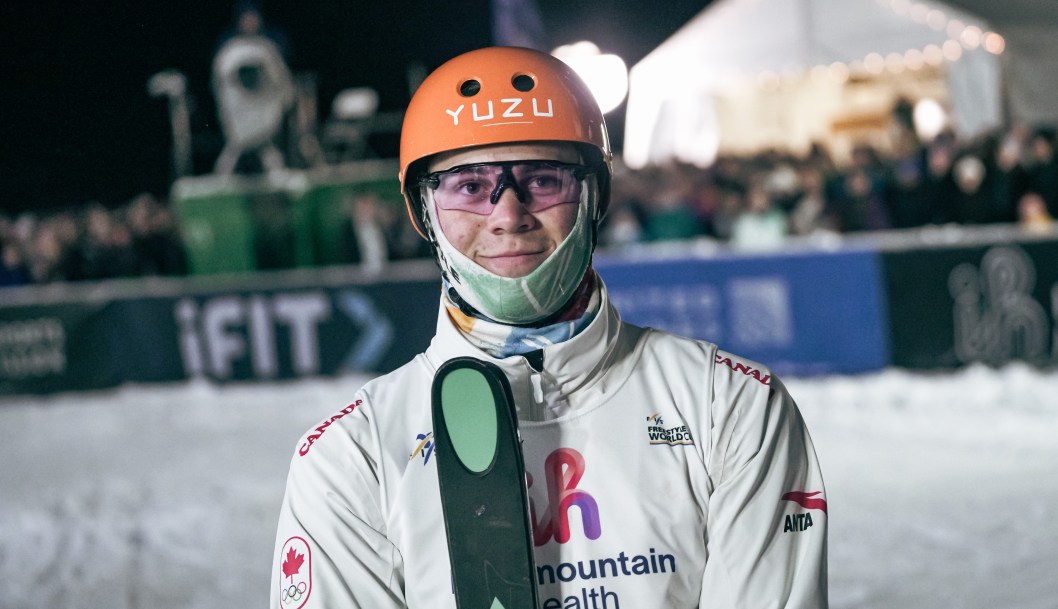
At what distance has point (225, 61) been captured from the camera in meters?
10.2

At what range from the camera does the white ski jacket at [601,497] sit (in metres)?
1.71

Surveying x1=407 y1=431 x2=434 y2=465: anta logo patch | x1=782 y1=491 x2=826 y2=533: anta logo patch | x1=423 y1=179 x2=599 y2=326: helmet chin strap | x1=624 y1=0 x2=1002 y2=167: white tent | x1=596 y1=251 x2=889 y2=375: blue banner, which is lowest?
x1=596 y1=251 x2=889 y2=375: blue banner

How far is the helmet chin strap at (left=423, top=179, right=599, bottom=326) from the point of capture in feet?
6.05

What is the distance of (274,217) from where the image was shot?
1082cm

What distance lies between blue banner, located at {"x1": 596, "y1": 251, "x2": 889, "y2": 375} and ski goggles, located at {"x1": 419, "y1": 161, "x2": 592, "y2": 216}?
21.8ft

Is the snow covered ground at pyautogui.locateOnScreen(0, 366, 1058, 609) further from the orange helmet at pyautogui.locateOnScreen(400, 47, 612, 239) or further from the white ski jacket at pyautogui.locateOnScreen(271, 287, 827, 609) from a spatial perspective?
the orange helmet at pyautogui.locateOnScreen(400, 47, 612, 239)

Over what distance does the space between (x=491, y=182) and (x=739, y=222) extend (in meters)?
7.47

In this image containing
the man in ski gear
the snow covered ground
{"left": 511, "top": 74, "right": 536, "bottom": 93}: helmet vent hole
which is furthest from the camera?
the snow covered ground

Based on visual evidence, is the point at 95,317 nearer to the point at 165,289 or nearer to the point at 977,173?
the point at 165,289

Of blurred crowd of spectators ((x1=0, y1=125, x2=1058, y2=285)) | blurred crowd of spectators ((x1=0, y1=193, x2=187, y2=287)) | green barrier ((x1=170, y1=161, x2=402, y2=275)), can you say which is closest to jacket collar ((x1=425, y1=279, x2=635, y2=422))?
blurred crowd of spectators ((x1=0, y1=125, x2=1058, y2=285))

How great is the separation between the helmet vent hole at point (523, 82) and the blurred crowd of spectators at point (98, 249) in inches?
391

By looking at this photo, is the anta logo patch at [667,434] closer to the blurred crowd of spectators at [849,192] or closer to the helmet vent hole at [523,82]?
the helmet vent hole at [523,82]

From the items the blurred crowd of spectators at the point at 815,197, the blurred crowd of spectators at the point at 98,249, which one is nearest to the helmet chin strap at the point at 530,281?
the blurred crowd of spectators at the point at 815,197

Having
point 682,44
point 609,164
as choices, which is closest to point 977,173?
point 682,44
